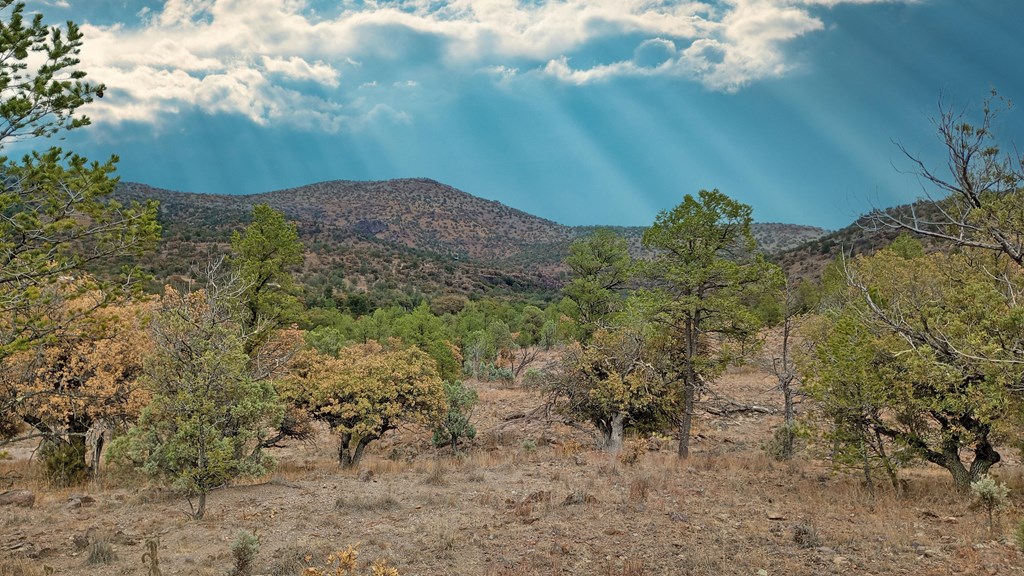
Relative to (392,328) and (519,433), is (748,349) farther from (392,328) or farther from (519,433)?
(392,328)

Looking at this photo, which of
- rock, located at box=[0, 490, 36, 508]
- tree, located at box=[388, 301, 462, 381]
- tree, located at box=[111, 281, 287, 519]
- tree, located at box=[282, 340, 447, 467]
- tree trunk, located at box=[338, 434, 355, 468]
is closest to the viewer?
tree, located at box=[111, 281, 287, 519]

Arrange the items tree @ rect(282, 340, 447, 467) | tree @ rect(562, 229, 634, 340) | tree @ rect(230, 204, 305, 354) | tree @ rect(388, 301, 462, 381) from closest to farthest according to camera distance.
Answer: tree @ rect(282, 340, 447, 467)
tree @ rect(230, 204, 305, 354)
tree @ rect(562, 229, 634, 340)
tree @ rect(388, 301, 462, 381)

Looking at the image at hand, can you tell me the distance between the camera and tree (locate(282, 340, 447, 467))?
19.5 metres

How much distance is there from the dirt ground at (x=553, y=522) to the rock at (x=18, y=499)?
1.43 feet

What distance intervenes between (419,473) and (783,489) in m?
11.0

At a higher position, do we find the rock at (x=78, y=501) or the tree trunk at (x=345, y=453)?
the tree trunk at (x=345, y=453)

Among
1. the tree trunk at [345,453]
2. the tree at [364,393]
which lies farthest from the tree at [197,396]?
the tree trunk at [345,453]

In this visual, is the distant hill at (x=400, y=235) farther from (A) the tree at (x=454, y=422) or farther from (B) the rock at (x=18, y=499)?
(B) the rock at (x=18, y=499)

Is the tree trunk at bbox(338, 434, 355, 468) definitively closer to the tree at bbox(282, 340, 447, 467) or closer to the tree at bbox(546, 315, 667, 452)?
the tree at bbox(282, 340, 447, 467)

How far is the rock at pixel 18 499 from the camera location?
46.8 feet

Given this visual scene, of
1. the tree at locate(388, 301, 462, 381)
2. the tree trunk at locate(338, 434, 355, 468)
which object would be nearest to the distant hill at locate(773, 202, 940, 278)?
the tree at locate(388, 301, 462, 381)

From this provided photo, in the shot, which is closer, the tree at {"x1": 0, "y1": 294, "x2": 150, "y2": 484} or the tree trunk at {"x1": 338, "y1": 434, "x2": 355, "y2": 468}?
the tree at {"x1": 0, "y1": 294, "x2": 150, "y2": 484}

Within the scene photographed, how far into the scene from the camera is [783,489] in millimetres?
13555

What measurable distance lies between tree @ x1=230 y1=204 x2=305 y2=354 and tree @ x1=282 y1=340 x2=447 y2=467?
4.24 metres
